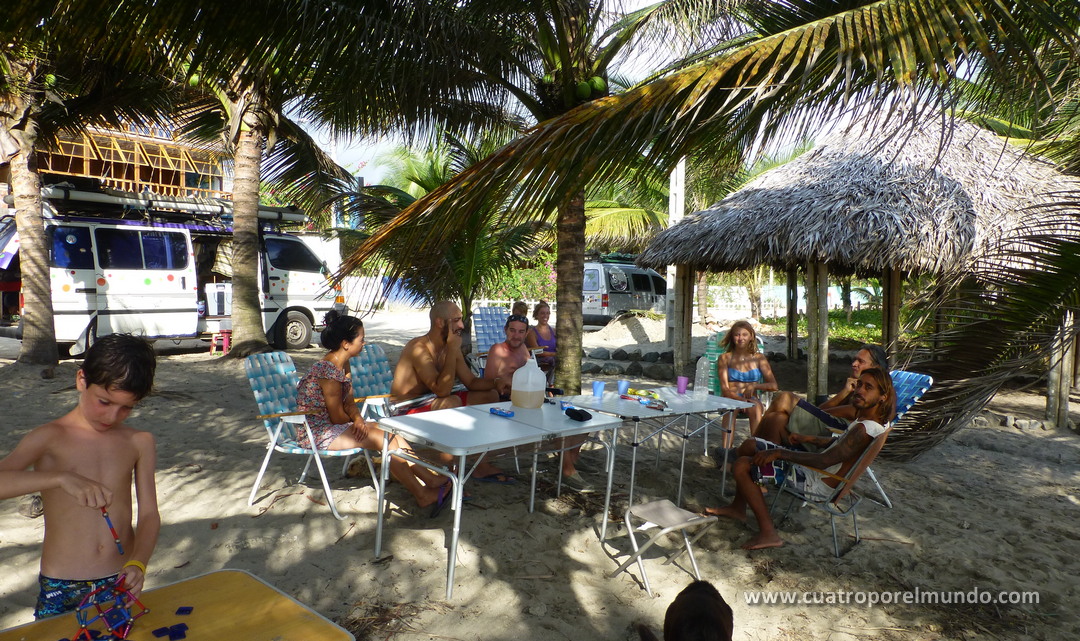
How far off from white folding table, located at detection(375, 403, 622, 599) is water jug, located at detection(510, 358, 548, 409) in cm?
5

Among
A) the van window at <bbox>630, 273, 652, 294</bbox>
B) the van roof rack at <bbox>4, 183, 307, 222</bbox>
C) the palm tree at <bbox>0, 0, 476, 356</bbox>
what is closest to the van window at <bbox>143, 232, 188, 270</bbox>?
the van roof rack at <bbox>4, 183, 307, 222</bbox>

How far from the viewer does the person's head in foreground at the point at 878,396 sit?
167 inches

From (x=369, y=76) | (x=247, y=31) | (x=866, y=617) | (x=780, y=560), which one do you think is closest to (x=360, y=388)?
(x=369, y=76)

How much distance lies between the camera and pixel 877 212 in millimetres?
8055

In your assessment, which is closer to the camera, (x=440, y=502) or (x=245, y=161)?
(x=440, y=502)

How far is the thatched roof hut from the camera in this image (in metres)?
7.93

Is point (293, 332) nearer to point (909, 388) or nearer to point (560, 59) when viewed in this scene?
point (560, 59)

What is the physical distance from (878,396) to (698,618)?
282 cm

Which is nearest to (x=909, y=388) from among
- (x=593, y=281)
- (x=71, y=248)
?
(x=71, y=248)

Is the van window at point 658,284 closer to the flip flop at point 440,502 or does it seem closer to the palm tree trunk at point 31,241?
the palm tree trunk at point 31,241

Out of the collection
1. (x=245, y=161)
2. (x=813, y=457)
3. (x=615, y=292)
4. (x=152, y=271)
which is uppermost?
(x=245, y=161)

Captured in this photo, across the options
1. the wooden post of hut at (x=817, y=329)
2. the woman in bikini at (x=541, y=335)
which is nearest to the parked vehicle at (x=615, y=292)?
the wooden post of hut at (x=817, y=329)

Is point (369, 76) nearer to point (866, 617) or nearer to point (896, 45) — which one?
point (896, 45)

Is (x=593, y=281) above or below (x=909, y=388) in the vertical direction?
above
